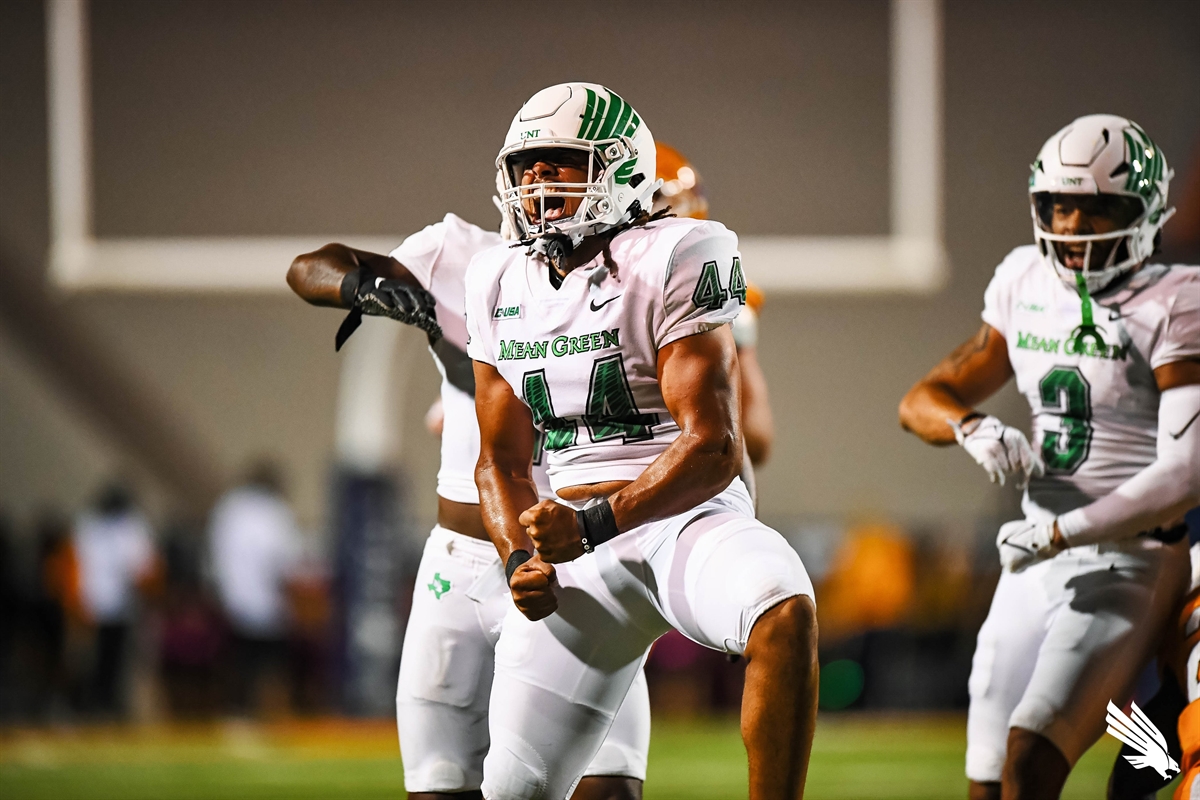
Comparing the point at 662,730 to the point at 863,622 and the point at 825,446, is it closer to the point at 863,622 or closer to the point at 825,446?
the point at 863,622

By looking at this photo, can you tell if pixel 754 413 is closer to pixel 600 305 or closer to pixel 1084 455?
pixel 1084 455

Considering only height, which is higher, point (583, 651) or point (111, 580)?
point (583, 651)

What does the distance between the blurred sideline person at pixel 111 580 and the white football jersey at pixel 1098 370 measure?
8.21 meters

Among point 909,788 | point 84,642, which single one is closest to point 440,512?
point 909,788

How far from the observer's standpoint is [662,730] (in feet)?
34.3

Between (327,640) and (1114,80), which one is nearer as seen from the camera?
(327,640)

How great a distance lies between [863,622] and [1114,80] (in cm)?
570

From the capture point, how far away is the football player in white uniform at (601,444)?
2.79 m

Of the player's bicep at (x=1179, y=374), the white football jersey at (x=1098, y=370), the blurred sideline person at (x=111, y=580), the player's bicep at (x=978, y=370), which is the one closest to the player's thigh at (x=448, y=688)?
the player's bicep at (x=978, y=370)

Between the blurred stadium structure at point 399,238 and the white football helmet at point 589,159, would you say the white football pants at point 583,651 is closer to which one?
the white football helmet at point 589,159

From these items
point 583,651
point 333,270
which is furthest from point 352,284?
point 583,651

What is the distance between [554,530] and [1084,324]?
148 centimetres

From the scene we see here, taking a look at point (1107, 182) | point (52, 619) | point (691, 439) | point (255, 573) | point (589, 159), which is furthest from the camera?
point (52, 619)

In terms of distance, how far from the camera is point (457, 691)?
11.2 feet
